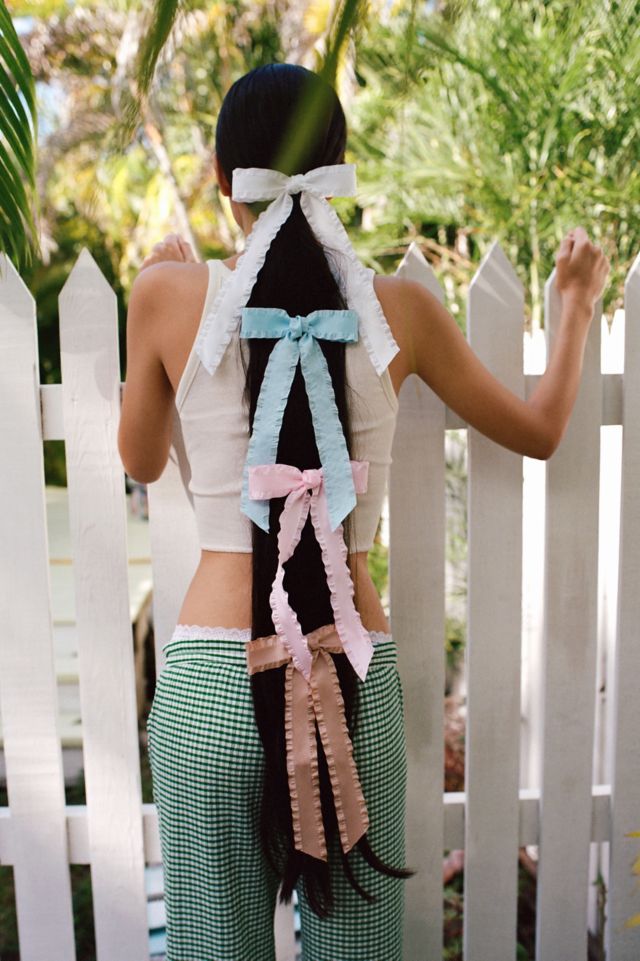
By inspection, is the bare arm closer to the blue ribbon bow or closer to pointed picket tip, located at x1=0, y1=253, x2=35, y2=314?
the blue ribbon bow

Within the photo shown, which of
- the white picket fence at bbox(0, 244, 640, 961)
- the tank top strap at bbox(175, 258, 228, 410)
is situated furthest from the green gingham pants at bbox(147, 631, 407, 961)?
the white picket fence at bbox(0, 244, 640, 961)

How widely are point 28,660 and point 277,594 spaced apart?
859 mm

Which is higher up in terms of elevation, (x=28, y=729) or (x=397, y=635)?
(x=397, y=635)

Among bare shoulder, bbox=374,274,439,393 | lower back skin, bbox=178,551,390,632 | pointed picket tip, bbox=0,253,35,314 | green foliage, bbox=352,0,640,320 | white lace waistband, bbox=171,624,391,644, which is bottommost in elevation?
white lace waistband, bbox=171,624,391,644

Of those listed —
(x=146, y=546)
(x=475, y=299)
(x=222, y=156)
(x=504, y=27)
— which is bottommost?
(x=146, y=546)

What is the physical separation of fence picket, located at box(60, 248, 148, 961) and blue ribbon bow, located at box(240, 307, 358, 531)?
612 mm

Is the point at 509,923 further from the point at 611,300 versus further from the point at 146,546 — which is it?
the point at 146,546

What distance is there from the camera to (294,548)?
124 cm

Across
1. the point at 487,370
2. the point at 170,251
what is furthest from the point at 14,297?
the point at 487,370

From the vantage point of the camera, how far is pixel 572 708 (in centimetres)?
188

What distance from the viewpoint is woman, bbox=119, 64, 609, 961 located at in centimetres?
121

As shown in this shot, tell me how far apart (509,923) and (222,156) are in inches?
68.5

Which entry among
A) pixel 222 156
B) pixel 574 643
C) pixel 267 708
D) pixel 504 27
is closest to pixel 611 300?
pixel 504 27

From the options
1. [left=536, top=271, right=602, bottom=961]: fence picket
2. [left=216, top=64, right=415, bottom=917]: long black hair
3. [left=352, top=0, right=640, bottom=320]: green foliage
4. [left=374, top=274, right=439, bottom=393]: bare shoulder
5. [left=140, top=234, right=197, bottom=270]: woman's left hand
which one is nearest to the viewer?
[left=216, top=64, right=415, bottom=917]: long black hair
